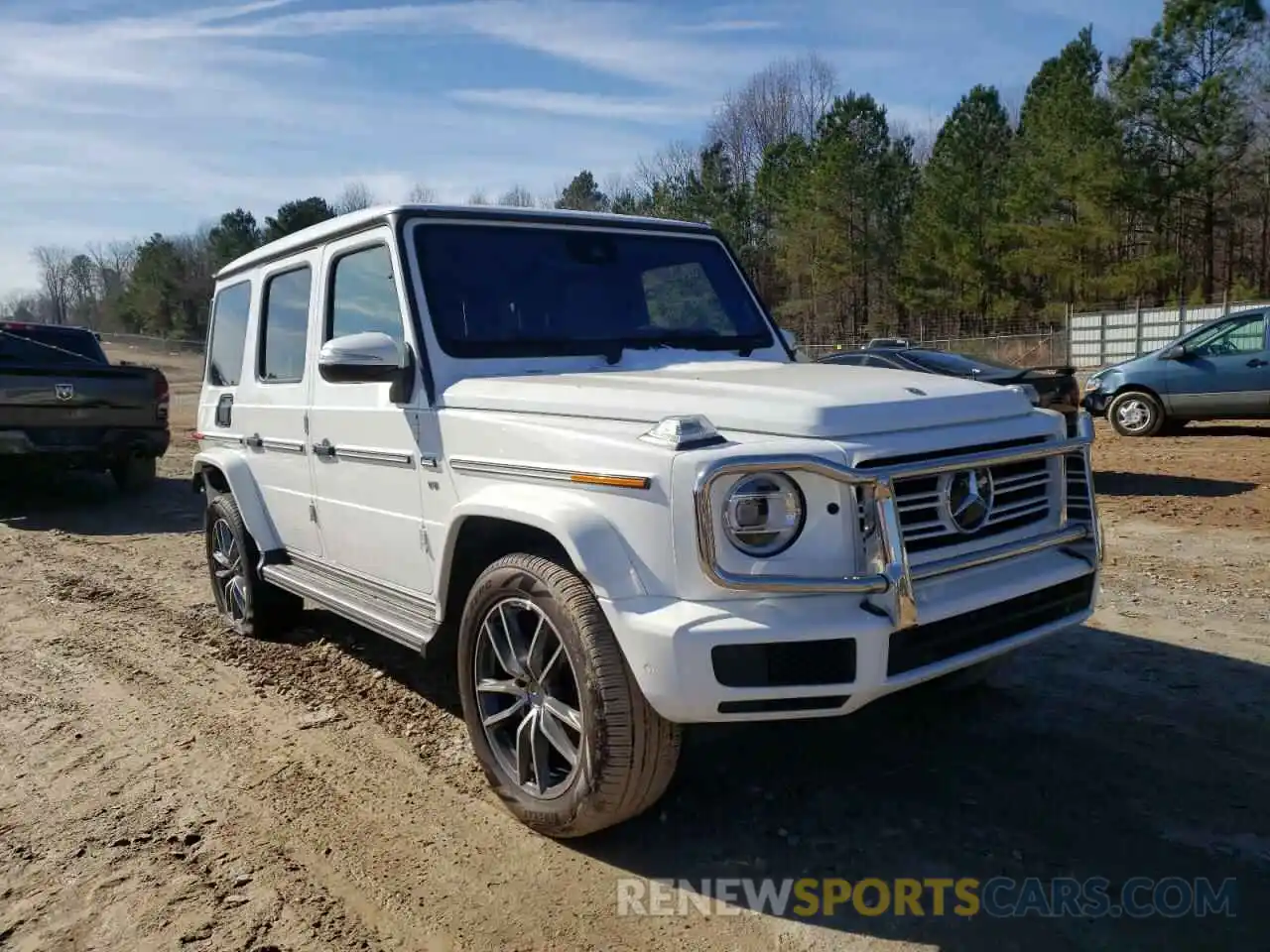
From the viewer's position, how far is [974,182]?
37438 mm

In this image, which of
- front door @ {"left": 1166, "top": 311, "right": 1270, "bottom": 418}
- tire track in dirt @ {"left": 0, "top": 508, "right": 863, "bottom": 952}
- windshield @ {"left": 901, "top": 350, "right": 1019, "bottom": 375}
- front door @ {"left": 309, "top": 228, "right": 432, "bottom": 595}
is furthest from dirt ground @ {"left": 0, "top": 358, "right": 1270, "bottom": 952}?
front door @ {"left": 1166, "top": 311, "right": 1270, "bottom": 418}

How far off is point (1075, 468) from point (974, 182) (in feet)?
123

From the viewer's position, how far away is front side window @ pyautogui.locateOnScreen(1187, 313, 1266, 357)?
12.2 metres

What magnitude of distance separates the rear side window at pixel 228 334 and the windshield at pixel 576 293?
1987 millimetres

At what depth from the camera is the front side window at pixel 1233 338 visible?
39.9 feet

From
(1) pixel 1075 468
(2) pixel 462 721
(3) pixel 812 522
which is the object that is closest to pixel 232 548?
(2) pixel 462 721

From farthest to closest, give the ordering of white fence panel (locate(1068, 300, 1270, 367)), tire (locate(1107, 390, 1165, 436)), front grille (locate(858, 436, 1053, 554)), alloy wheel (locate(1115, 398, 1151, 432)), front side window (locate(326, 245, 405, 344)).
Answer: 1. white fence panel (locate(1068, 300, 1270, 367))
2. alloy wheel (locate(1115, 398, 1151, 432))
3. tire (locate(1107, 390, 1165, 436))
4. front side window (locate(326, 245, 405, 344))
5. front grille (locate(858, 436, 1053, 554))

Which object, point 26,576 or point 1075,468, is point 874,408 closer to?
point 1075,468

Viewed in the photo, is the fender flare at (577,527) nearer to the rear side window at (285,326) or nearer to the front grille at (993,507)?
the front grille at (993,507)

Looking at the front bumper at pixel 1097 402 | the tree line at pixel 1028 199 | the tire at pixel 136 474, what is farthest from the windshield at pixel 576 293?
the tree line at pixel 1028 199

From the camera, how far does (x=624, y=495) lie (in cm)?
285

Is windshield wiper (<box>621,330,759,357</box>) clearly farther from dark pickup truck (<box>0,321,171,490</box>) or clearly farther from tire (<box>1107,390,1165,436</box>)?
tire (<box>1107,390,1165,436</box>)

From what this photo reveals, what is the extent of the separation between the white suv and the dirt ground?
36 cm

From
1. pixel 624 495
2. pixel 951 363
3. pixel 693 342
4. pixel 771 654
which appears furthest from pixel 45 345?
pixel 771 654
